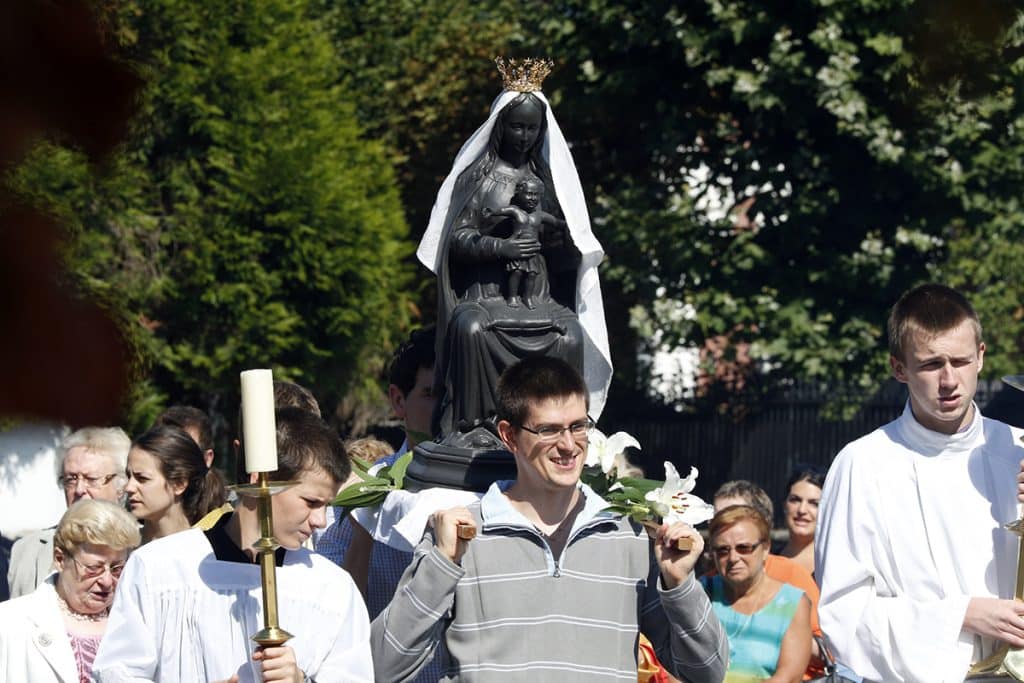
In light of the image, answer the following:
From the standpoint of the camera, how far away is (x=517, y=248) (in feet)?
16.8

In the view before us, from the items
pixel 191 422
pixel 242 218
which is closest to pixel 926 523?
pixel 191 422

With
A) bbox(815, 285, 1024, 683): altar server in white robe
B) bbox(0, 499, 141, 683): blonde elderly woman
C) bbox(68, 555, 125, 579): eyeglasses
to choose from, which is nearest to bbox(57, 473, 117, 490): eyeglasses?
bbox(0, 499, 141, 683): blonde elderly woman

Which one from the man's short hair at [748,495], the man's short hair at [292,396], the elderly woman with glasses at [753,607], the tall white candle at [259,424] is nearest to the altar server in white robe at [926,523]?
the tall white candle at [259,424]

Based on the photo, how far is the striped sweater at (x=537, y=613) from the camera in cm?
394

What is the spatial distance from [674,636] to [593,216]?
14303 millimetres

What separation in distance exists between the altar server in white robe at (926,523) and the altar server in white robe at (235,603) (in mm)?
1243

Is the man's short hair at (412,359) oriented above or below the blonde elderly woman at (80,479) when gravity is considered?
above

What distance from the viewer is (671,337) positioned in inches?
652

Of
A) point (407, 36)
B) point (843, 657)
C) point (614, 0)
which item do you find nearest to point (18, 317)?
point (843, 657)

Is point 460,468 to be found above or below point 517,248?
below

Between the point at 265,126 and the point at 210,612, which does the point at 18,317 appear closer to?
the point at 210,612

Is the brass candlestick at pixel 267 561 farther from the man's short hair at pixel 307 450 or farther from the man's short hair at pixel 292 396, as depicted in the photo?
the man's short hair at pixel 292 396

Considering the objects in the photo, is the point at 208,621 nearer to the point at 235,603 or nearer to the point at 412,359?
the point at 235,603

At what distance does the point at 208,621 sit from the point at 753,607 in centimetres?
279
